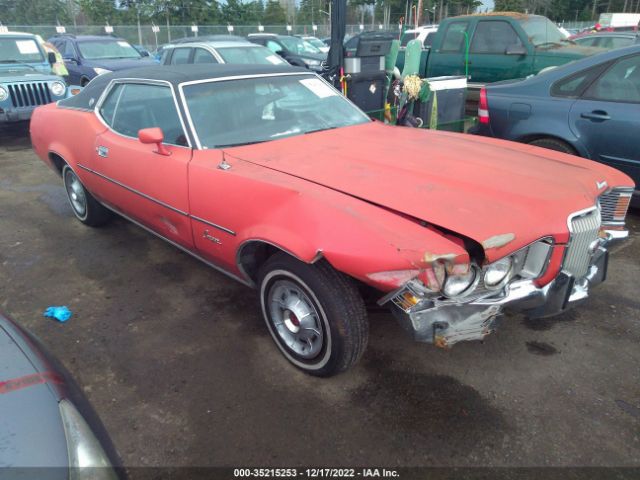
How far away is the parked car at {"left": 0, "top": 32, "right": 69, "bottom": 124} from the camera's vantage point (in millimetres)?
7562

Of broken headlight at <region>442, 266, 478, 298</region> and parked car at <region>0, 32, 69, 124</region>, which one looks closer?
broken headlight at <region>442, 266, 478, 298</region>

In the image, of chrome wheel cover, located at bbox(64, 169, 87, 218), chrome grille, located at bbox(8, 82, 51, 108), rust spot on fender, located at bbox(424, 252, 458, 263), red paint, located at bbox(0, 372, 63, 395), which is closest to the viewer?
red paint, located at bbox(0, 372, 63, 395)

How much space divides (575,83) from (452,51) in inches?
193

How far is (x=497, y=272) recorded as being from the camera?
2.15m

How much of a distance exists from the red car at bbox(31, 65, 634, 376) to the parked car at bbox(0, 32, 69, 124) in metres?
5.07

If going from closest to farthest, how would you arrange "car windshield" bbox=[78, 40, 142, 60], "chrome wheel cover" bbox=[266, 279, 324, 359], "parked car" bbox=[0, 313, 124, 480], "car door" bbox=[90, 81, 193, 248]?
"parked car" bbox=[0, 313, 124, 480] → "chrome wheel cover" bbox=[266, 279, 324, 359] → "car door" bbox=[90, 81, 193, 248] → "car windshield" bbox=[78, 40, 142, 60]

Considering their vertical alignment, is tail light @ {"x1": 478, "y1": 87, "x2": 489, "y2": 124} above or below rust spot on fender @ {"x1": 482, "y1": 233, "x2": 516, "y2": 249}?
above

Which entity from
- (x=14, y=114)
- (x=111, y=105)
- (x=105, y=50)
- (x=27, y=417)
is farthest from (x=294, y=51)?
(x=27, y=417)

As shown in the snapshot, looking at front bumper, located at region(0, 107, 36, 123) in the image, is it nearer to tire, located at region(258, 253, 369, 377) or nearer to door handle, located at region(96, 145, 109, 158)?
door handle, located at region(96, 145, 109, 158)

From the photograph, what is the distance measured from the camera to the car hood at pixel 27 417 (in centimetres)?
130

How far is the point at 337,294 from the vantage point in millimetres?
2209

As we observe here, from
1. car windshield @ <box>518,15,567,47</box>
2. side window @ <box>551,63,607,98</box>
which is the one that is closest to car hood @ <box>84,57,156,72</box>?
car windshield @ <box>518,15,567,47</box>

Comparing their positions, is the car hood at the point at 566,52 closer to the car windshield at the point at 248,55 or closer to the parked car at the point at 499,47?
the parked car at the point at 499,47

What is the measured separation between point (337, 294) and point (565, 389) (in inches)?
53.6
